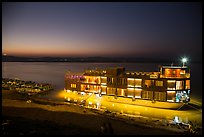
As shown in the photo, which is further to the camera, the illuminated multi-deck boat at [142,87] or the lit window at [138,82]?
the lit window at [138,82]

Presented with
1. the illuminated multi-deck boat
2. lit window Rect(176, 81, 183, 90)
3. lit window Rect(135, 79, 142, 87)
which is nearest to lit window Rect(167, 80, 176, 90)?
the illuminated multi-deck boat

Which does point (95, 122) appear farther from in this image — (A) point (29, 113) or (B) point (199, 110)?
(B) point (199, 110)

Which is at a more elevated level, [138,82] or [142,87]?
[138,82]

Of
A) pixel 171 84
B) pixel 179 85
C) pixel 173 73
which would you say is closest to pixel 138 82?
pixel 171 84

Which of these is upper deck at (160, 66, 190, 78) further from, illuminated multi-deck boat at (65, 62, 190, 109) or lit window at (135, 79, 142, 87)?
lit window at (135, 79, 142, 87)

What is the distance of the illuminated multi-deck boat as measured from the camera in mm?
38281

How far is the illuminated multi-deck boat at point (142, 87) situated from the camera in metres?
38.3

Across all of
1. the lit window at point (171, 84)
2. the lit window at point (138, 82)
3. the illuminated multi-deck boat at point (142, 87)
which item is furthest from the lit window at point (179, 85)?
the lit window at point (138, 82)

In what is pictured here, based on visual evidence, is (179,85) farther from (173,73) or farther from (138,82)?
(138,82)

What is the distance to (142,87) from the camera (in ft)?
134

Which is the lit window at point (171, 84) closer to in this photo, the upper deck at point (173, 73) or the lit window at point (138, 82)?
the upper deck at point (173, 73)

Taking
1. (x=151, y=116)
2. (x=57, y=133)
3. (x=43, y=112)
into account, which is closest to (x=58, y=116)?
(x=43, y=112)

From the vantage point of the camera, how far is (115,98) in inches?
1706

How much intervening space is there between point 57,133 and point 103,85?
28.2 meters
